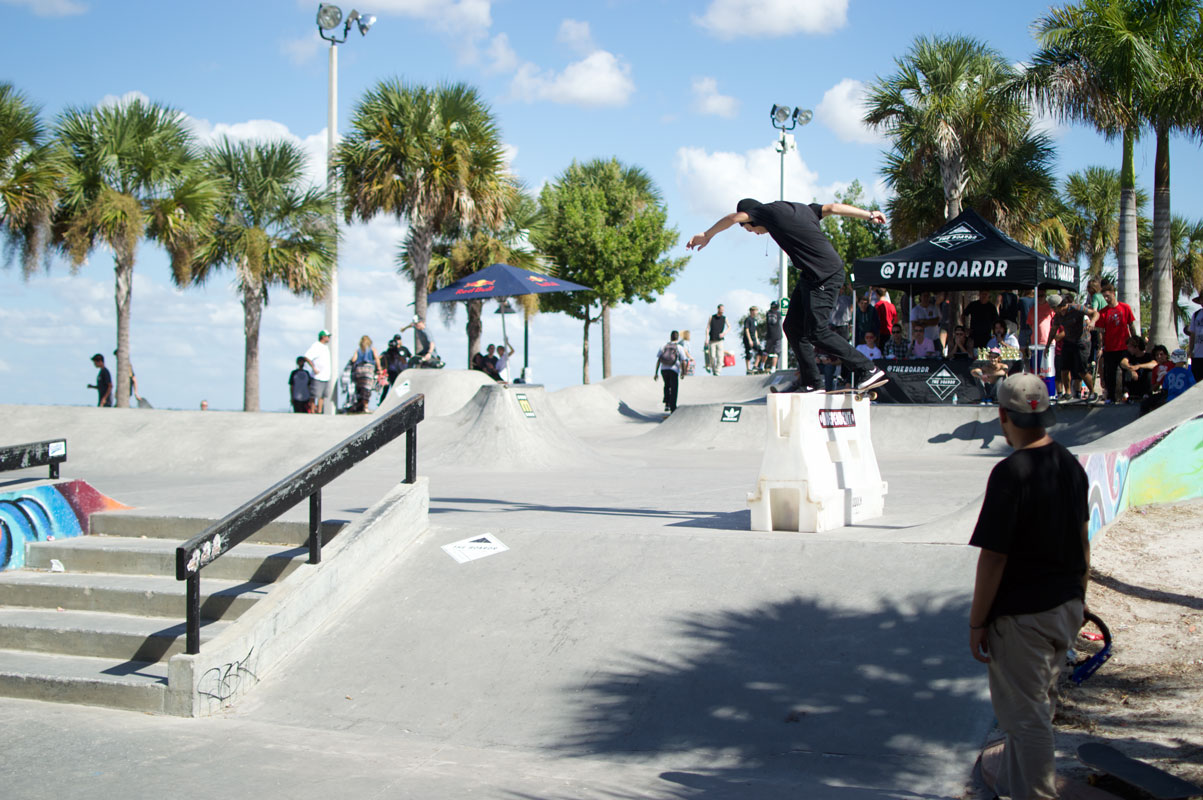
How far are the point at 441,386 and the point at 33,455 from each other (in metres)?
12.8

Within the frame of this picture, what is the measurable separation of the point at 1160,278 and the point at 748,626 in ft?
55.8

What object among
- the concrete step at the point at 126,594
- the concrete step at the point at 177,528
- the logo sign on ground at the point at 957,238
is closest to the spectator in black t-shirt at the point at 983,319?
the logo sign on ground at the point at 957,238

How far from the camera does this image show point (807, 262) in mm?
6285

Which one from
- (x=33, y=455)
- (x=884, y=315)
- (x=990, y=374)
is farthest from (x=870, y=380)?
(x=884, y=315)

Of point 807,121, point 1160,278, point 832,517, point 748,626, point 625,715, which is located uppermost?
point 807,121

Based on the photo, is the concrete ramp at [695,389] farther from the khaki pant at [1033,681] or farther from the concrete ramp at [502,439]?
the khaki pant at [1033,681]

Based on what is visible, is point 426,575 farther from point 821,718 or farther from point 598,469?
point 598,469

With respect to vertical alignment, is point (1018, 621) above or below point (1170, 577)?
above

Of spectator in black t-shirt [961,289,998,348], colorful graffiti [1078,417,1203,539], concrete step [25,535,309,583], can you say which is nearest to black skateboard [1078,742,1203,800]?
colorful graffiti [1078,417,1203,539]

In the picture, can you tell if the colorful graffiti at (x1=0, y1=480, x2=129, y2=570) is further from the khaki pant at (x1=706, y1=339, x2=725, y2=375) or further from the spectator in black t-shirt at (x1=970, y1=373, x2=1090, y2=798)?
the khaki pant at (x1=706, y1=339, x2=725, y2=375)

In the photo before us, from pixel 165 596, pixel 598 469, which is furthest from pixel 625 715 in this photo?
pixel 598 469

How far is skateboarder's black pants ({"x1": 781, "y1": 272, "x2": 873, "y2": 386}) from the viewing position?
20.7ft

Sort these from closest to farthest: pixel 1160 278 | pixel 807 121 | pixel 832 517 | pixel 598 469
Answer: pixel 832 517
pixel 598 469
pixel 1160 278
pixel 807 121

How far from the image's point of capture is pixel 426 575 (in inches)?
232
